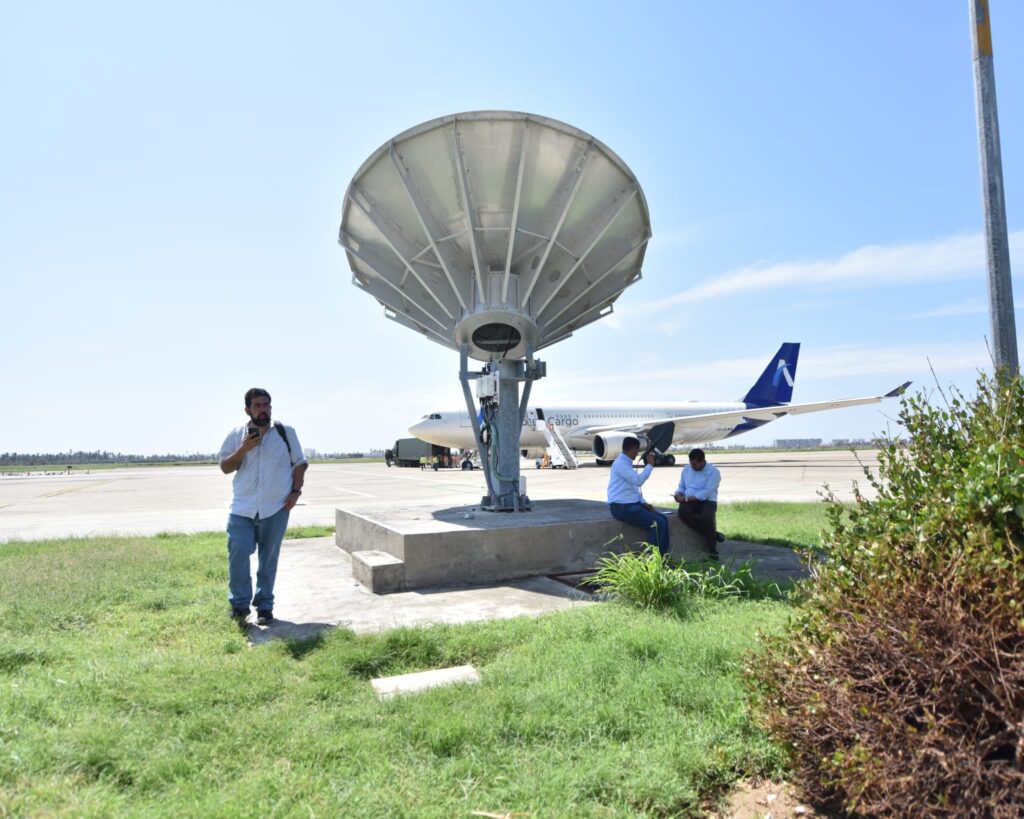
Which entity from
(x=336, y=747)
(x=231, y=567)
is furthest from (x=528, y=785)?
(x=231, y=567)

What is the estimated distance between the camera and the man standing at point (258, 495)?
5.17 meters

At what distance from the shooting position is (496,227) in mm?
8711

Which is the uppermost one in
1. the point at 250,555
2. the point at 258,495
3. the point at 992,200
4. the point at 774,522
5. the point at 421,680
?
the point at 992,200

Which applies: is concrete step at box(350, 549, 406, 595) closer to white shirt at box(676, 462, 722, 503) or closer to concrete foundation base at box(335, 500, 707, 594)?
concrete foundation base at box(335, 500, 707, 594)

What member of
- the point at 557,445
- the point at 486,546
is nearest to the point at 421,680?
the point at 486,546

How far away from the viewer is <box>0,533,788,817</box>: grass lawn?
7.68 ft

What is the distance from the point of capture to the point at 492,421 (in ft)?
29.3

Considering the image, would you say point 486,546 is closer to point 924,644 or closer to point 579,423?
point 924,644

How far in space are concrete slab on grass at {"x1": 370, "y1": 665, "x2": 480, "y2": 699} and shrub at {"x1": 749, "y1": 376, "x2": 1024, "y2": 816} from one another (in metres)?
1.61

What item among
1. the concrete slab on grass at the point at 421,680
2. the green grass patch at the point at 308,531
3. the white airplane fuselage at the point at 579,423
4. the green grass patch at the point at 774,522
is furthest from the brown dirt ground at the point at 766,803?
the white airplane fuselage at the point at 579,423

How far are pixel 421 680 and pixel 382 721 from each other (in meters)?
0.61

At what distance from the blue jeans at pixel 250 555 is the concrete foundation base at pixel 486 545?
3.64ft

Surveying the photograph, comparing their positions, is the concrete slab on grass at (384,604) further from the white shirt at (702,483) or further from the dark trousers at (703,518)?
the white shirt at (702,483)

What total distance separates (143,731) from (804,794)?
2754 mm
